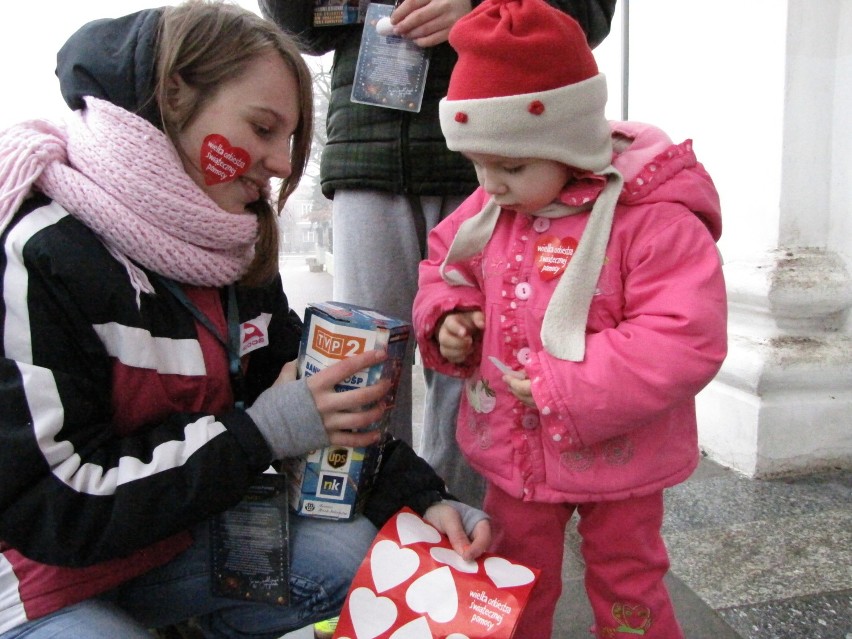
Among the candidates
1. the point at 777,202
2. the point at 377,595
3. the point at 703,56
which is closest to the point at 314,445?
the point at 377,595

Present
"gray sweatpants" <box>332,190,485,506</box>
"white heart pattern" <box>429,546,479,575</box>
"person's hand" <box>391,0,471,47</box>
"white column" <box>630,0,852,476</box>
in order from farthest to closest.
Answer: "white column" <box>630,0,852,476</box> → "gray sweatpants" <box>332,190,485,506</box> → "person's hand" <box>391,0,471,47</box> → "white heart pattern" <box>429,546,479,575</box>

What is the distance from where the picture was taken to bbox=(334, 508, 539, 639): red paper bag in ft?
2.77

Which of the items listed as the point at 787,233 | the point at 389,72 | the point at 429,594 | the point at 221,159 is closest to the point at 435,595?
the point at 429,594

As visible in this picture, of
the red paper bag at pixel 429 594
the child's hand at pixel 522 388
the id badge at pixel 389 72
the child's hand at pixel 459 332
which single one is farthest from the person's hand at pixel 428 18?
the red paper bag at pixel 429 594

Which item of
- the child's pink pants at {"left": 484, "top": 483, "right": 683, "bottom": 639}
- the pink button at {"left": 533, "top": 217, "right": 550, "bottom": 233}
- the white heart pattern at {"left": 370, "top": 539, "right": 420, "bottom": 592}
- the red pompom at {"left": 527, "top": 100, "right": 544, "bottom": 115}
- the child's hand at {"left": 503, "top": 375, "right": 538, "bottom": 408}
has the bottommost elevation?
the child's pink pants at {"left": 484, "top": 483, "right": 683, "bottom": 639}

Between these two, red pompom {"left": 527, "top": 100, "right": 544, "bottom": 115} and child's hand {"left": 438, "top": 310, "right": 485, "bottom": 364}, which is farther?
child's hand {"left": 438, "top": 310, "right": 485, "bottom": 364}

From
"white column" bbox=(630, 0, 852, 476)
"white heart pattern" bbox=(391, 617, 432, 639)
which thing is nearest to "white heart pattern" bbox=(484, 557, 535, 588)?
"white heart pattern" bbox=(391, 617, 432, 639)

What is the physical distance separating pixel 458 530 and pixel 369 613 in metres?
0.18

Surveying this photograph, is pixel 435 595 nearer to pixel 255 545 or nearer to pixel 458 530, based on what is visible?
pixel 458 530

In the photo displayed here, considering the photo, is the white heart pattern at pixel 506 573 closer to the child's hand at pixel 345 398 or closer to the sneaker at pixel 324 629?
the child's hand at pixel 345 398

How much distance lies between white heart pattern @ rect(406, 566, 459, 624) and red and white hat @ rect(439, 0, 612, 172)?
56 centimetres

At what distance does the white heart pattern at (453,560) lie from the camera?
905 mm

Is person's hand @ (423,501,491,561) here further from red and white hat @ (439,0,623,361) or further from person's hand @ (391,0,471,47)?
person's hand @ (391,0,471,47)

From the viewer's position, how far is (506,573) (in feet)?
2.96
